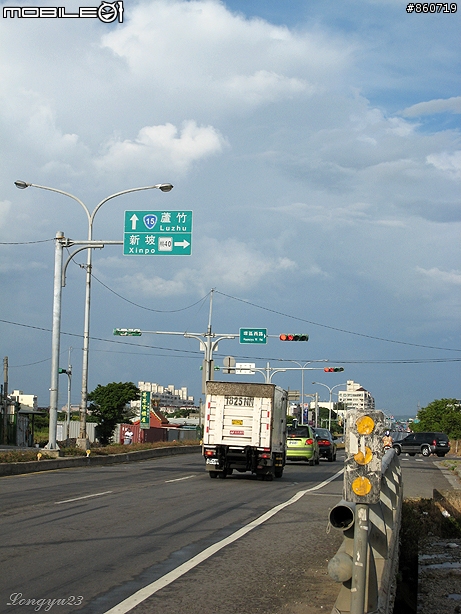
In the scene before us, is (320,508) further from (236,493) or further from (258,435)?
(258,435)

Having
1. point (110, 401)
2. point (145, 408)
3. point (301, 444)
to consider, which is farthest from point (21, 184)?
point (110, 401)

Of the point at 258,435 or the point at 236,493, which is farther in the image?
the point at 258,435

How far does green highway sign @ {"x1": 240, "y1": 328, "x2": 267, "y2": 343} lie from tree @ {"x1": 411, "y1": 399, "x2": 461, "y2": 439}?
47.4 m

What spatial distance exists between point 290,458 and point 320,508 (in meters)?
19.7

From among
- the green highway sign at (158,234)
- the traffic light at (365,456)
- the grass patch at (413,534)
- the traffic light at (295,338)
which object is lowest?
the grass patch at (413,534)

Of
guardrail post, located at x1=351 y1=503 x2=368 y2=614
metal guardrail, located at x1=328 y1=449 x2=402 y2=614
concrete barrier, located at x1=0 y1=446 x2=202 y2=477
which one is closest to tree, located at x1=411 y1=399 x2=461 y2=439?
concrete barrier, located at x1=0 y1=446 x2=202 y2=477

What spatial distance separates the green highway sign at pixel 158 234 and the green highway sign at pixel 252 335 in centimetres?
2211

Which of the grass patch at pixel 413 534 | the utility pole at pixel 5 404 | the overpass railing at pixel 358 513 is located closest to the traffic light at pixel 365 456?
the overpass railing at pixel 358 513

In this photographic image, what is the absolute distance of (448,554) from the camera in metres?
9.94

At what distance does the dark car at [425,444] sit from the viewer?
53.3 m

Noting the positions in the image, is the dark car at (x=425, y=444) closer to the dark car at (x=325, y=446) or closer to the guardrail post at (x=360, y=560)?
the dark car at (x=325, y=446)

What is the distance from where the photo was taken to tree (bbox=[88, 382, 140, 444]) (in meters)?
81.3

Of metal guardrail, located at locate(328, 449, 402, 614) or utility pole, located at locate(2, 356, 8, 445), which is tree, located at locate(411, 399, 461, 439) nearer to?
utility pole, located at locate(2, 356, 8, 445)

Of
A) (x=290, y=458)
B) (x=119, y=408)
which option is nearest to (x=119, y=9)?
(x=290, y=458)
